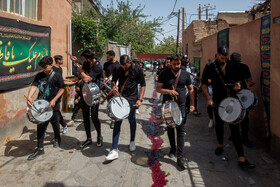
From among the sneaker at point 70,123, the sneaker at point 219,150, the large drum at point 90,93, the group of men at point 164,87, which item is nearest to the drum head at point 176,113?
the group of men at point 164,87

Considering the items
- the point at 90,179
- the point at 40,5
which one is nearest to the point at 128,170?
the point at 90,179

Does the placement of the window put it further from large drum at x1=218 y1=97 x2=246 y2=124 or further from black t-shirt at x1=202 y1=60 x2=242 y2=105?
large drum at x1=218 y1=97 x2=246 y2=124

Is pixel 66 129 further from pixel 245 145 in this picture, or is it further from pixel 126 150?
pixel 245 145

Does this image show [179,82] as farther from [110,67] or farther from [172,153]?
[110,67]

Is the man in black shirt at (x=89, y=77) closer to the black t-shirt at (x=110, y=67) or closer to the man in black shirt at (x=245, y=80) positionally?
the black t-shirt at (x=110, y=67)

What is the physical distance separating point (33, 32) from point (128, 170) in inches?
174

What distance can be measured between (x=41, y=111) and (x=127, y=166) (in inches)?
69.4

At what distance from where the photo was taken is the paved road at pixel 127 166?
351 cm

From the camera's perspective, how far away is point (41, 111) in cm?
410

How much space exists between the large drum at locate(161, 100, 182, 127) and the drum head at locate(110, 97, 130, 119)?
65cm

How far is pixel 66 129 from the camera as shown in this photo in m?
5.68

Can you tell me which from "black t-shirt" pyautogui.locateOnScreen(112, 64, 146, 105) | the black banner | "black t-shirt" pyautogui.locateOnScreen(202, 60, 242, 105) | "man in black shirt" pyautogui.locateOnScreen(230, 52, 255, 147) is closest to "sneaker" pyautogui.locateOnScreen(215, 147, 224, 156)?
"man in black shirt" pyautogui.locateOnScreen(230, 52, 255, 147)

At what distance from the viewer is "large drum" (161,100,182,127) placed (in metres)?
3.62

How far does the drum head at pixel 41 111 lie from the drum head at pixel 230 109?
300 centimetres
